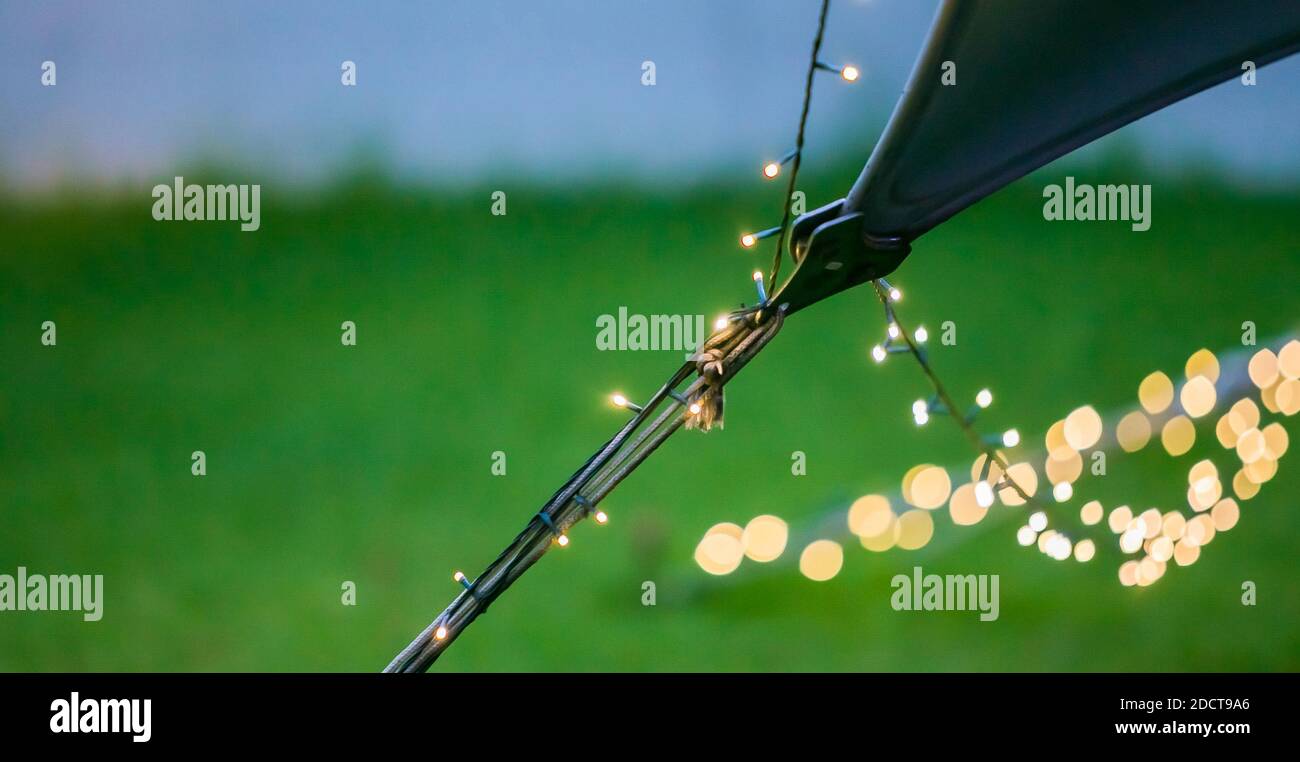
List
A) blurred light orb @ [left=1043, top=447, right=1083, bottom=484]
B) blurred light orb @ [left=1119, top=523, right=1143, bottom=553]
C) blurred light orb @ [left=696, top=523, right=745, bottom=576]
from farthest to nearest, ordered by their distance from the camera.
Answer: blurred light orb @ [left=696, top=523, right=745, bottom=576], blurred light orb @ [left=1043, top=447, right=1083, bottom=484], blurred light orb @ [left=1119, top=523, right=1143, bottom=553]

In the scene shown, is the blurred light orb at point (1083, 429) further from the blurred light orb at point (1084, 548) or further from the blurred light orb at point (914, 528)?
the blurred light orb at point (1084, 548)

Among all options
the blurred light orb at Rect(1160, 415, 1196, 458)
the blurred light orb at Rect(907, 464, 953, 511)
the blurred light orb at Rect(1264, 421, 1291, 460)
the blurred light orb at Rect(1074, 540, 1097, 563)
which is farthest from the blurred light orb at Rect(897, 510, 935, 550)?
the blurred light orb at Rect(1074, 540, 1097, 563)

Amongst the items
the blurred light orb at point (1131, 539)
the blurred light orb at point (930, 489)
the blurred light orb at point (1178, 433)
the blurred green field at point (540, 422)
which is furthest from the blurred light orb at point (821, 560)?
the blurred light orb at point (1131, 539)

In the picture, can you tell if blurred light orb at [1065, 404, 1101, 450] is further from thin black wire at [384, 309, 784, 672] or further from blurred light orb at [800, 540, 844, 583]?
thin black wire at [384, 309, 784, 672]

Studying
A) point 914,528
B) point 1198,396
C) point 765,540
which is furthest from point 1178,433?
point 765,540

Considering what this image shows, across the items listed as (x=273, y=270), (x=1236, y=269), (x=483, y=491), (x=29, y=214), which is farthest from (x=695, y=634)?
(x=29, y=214)
